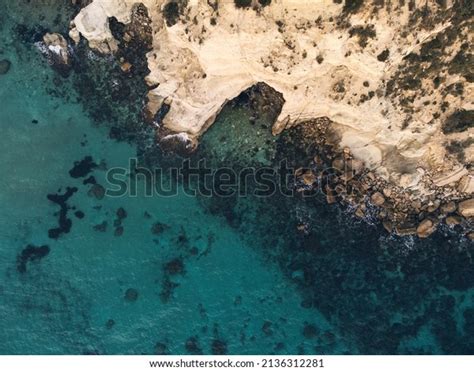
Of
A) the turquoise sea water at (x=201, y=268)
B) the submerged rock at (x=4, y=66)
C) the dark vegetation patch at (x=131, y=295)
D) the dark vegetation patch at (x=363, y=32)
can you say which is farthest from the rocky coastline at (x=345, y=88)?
the dark vegetation patch at (x=131, y=295)

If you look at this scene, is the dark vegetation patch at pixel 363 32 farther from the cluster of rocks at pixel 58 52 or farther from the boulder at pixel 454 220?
the cluster of rocks at pixel 58 52

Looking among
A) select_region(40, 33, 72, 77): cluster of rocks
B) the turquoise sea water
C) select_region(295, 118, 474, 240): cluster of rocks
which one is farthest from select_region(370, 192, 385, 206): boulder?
select_region(40, 33, 72, 77): cluster of rocks

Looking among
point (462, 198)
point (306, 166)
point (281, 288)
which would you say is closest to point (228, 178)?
point (306, 166)

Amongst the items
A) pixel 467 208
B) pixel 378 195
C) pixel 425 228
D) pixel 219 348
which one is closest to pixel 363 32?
pixel 378 195

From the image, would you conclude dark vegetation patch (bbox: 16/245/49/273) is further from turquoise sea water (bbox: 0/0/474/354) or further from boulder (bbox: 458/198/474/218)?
boulder (bbox: 458/198/474/218)
